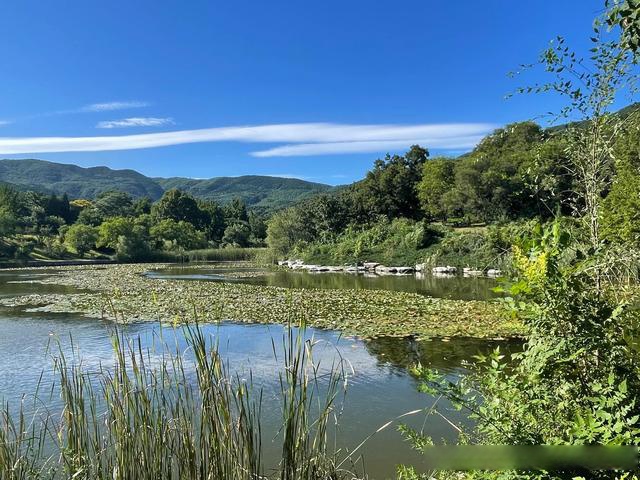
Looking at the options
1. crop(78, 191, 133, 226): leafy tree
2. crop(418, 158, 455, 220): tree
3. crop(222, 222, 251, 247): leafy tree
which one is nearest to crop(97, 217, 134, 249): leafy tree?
crop(78, 191, 133, 226): leafy tree

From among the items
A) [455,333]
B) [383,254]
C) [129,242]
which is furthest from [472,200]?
[129,242]

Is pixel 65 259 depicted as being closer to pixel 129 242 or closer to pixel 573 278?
pixel 129 242

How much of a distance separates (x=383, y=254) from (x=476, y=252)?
7237 mm

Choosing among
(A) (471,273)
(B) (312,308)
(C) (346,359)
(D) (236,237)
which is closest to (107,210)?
(D) (236,237)

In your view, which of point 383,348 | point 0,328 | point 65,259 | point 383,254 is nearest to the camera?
point 383,348

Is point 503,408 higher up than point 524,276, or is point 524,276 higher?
point 524,276

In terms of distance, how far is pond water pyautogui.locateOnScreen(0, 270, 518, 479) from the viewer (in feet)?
17.6

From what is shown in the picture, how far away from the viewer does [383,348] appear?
367 inches

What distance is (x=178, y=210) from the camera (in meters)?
72.9

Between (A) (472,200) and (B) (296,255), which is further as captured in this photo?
(B) (296,255)

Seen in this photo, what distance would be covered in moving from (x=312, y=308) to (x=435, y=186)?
29.7m

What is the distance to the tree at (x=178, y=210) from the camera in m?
72.3

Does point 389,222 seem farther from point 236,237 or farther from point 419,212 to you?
point 236,237

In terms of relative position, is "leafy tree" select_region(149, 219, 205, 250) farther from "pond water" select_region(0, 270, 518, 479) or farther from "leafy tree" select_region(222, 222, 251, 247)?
"pond water" select_region(0, 270, 518, 479)
